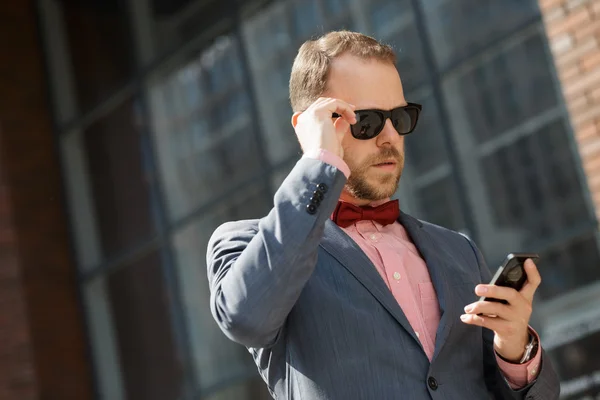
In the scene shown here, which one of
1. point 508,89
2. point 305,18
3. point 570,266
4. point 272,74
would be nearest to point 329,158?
point 570,266

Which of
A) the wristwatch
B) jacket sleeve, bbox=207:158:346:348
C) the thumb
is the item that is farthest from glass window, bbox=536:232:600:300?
jacket sleeve, bbox=207:158:346:348

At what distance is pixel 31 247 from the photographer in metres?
8.29

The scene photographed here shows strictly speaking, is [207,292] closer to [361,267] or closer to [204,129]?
[204,129]

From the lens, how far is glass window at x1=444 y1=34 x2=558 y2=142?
543 cm

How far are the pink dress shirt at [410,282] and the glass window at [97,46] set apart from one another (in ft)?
20.7

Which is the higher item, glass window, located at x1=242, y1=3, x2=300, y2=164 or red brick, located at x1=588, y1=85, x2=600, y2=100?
glass window, located at x1=242, y1=3, x2=300, y2=164

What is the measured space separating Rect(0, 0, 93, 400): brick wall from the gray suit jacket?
5745 mm

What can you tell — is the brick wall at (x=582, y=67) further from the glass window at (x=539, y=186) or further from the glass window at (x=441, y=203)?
the glass window at (x=441, y=203)

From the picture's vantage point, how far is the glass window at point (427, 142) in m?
6.00

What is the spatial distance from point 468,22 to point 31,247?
423 cm

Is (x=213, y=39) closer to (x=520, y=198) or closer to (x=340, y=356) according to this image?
(x=520, y=198)

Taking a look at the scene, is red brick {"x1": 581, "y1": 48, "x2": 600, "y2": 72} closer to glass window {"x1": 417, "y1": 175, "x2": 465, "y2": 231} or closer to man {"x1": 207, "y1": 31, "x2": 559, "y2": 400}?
glass window {"x1": 417, "y1": 175, "x2": 465, "y2": 231}

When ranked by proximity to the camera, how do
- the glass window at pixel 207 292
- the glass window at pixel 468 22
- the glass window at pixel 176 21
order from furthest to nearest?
1. the glass window at pixel 176 21
2. the glass window at pixel 207 292
3. the glass window at pixel 468 22

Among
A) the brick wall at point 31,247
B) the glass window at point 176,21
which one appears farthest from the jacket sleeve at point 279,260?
the brick wall at point 31,247
